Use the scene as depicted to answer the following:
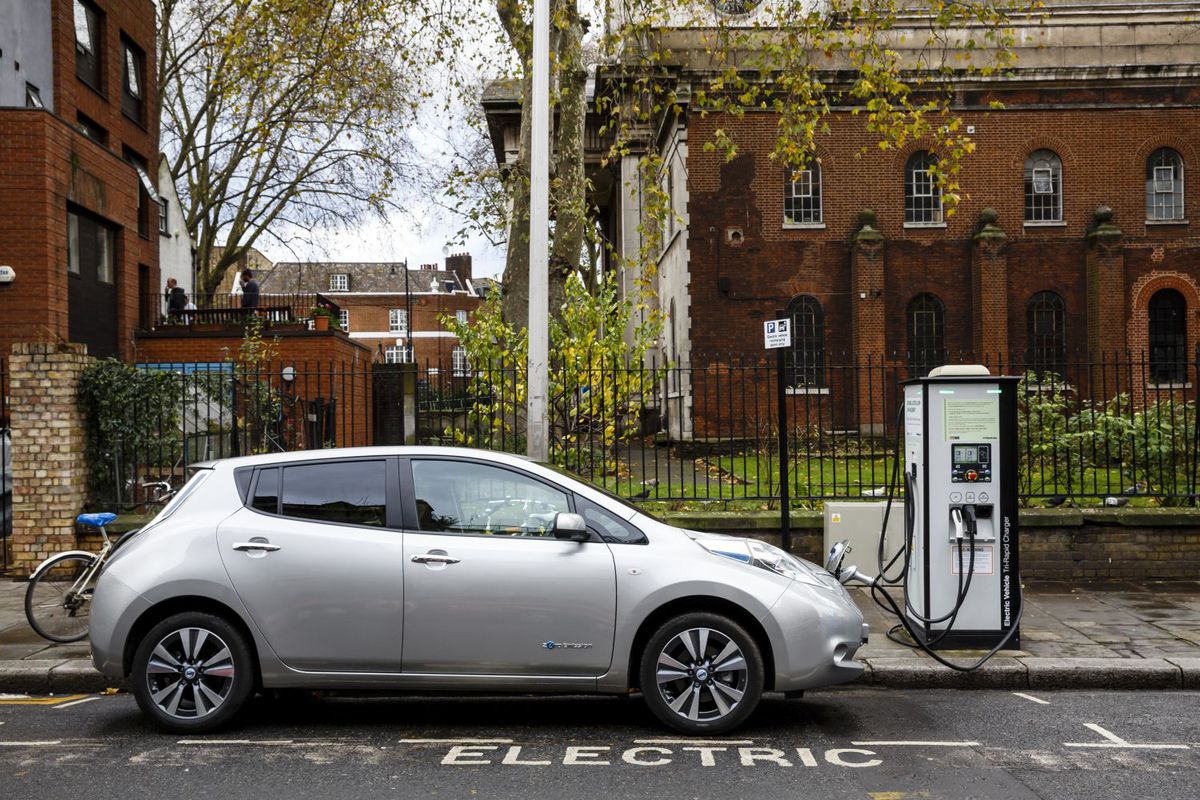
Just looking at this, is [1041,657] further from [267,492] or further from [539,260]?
[267,492]

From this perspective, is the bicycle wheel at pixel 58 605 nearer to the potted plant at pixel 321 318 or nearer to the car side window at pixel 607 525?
the car side window at pixel 607 525

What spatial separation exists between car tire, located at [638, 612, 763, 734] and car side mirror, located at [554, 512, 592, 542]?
70 cm

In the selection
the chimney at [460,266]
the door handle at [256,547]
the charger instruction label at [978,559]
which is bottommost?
the charger instruction label at [978,559]

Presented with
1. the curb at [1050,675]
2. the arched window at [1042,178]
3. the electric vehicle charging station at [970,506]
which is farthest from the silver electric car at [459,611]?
the arched window at [1042,178]

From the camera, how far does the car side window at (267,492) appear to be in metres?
6.33

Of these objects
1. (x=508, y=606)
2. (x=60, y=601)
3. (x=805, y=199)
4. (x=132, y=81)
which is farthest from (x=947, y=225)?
A: (x=508, y=606)

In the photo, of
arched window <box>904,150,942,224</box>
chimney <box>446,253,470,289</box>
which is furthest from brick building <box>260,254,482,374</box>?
arched window <box>904,150,942,224</box>

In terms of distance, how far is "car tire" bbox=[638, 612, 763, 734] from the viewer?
6023mm

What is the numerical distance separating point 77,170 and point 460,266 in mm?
69574

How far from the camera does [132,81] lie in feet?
94.0

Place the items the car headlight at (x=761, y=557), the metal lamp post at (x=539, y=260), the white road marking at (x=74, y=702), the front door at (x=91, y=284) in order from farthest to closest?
the front door at (x=91, y=284), the metal lamp post at (x=539, y=260), the white road marking at (x=74, y=702), the car headlight at (x=761, y=557)

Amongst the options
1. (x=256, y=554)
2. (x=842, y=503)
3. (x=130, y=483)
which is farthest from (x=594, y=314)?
(x=256, y=554)

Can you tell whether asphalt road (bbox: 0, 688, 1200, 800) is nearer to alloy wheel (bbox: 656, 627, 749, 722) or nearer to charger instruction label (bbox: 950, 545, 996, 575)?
alloy wheel (bbox: 656, 627, 749, 722)

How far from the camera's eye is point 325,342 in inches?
1092
